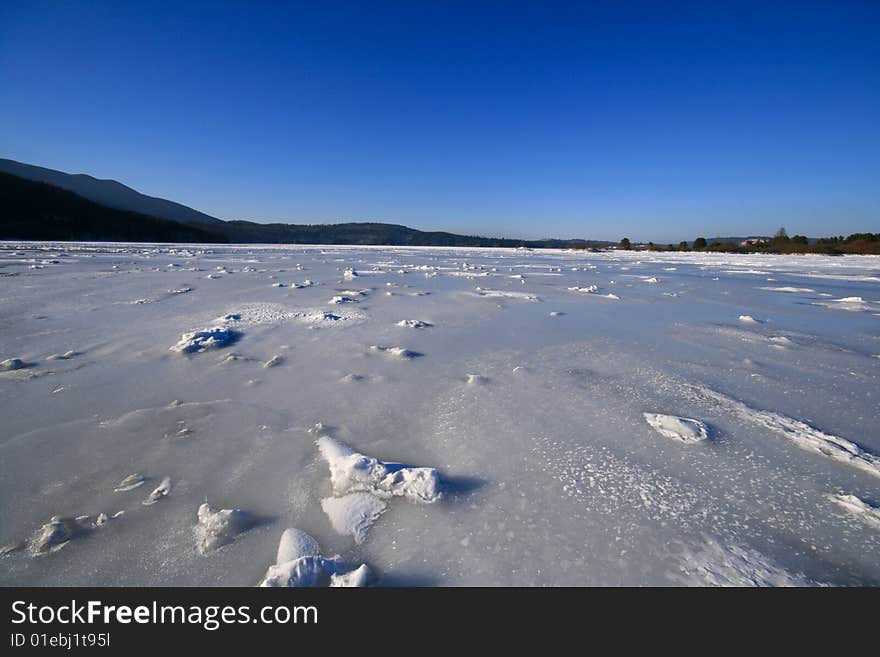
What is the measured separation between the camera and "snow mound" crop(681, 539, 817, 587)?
1.05 meters

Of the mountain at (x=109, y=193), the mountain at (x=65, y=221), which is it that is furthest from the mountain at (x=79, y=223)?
the mountain at (x=109, y=193)

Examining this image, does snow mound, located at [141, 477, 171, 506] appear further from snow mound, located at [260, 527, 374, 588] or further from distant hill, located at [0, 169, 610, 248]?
distant hill, located at [0, 169, 610, 248]

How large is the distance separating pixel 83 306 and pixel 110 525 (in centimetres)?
494

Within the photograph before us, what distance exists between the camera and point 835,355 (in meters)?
3.12

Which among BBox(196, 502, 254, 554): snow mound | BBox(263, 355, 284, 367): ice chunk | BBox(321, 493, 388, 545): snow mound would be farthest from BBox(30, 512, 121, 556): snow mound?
BBox(263, 355, 284, 367): ice chunk

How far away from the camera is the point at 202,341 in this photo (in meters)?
3.10

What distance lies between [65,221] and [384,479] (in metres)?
62.2

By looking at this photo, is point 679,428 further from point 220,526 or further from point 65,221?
point 65,221

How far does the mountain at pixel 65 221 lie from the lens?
3816cm

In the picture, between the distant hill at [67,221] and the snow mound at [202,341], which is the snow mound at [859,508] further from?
the distant hill at [67,221]

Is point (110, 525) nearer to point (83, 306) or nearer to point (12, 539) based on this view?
point (12, 539)

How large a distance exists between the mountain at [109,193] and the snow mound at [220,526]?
99445 mm

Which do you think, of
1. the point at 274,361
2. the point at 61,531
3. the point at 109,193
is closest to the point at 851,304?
the point at 274,361
